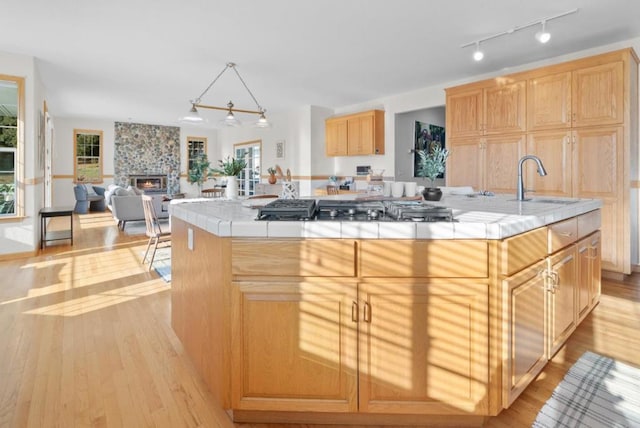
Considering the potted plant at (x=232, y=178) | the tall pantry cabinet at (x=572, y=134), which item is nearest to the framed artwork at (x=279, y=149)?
the tall pantry cabinet at (x=572, y=134)

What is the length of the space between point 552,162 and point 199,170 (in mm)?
9598

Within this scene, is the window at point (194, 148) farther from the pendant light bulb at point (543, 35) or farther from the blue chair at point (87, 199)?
the pendant light bulb at point (543, 35)

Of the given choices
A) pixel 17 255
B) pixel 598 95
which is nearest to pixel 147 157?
pixel 17 255

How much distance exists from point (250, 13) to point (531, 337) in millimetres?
3422

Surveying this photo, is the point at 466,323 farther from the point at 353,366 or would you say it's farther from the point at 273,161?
the point at 273,161

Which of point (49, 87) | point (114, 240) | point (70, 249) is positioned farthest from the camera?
point (49, 87)

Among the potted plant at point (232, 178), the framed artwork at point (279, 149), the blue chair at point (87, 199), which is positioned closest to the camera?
the potted plant at point (232, 178)

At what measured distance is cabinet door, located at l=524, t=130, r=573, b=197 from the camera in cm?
414

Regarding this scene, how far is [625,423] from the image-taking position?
164 cm

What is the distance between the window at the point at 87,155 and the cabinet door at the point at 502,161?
10015 millimetres

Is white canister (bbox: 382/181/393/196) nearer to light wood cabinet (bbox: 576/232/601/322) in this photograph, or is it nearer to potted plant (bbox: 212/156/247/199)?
potted plant (bbox: 212/156/247/199)

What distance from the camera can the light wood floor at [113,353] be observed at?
1.70 metres

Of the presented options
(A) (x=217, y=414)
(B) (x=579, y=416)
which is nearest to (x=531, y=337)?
(B) (x=579, y=416)

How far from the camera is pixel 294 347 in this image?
153cm
